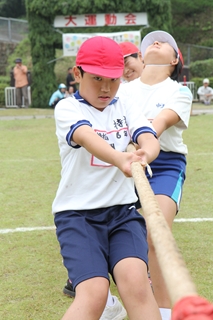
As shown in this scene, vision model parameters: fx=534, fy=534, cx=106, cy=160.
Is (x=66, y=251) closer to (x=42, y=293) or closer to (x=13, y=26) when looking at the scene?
(x=42, y=293)

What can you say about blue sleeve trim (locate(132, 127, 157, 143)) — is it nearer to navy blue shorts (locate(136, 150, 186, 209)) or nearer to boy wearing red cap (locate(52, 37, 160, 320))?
boy wearing red cap (locate(52, 37, 160, 320))

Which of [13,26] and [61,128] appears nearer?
[61,128]

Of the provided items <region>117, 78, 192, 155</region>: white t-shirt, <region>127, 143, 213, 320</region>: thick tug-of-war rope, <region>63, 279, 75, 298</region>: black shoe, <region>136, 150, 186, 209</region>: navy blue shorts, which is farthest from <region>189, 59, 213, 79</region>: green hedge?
<region>127, 143, 213, 320</region>: thick tug-of-war rope

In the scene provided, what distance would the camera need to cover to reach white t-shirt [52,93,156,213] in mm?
2656

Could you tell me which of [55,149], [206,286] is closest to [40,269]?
[206,286]

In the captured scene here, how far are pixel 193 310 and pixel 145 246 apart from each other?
138 centimetres

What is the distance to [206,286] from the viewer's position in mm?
3598

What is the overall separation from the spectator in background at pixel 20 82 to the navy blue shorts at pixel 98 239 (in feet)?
55.6

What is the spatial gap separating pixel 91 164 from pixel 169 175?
98 cm

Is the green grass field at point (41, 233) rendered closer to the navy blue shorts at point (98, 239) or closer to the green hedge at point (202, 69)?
the navy blue shorts at point (98, 239)

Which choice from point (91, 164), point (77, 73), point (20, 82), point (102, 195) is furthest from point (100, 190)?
point (20, 82)

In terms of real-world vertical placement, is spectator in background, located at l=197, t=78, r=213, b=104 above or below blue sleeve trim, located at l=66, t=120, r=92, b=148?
below

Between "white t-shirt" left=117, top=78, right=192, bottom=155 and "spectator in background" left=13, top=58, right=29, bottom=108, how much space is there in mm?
15824

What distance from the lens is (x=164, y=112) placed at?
3.47m
